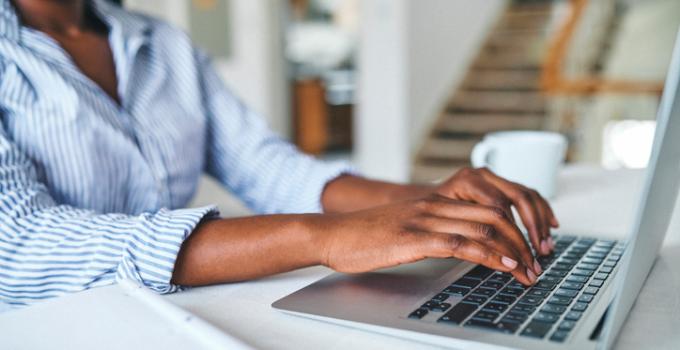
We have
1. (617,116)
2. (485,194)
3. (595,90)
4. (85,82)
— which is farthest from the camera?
(617,116)

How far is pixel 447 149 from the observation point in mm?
4598

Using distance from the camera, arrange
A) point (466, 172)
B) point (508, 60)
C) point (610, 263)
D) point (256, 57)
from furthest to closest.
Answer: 1. point (508, 60)
2. point (256, 57)
3. point (466, 172)
4. point (610, 263)

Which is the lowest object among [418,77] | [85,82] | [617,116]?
[617,116]

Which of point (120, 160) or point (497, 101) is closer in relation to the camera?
point (120, 160)

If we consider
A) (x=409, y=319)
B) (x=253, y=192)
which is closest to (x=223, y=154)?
(x=253, y=192)

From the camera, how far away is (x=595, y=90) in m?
4.09

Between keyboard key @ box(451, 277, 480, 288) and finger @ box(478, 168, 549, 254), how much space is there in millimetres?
122

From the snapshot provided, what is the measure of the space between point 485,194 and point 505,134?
348mm

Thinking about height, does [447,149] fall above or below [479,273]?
below

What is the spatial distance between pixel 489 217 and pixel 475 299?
9 cm

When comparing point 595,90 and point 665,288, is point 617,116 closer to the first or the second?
point 595,90

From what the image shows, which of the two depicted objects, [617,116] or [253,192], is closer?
[253,192]

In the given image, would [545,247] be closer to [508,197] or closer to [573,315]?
[508,197]

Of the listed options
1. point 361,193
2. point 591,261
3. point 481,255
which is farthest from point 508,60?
point 481,255
